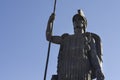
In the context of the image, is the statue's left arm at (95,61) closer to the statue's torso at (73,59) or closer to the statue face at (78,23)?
the statue's torso at (73,59)

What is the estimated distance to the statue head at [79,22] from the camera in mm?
13977

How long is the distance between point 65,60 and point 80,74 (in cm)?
69

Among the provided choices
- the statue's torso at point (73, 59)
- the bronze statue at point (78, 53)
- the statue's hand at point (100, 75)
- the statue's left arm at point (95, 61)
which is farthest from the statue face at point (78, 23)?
the statue's hand at point (100, 75)

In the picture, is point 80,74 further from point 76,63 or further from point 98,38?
point 98,38

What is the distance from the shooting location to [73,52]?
13.5 m

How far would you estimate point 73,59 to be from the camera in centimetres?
1337

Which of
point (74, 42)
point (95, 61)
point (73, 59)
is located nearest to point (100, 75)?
point (95, 61)

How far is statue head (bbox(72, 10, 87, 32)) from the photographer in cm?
1398

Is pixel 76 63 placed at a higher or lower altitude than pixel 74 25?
lower

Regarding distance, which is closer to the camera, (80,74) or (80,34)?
(80,74)

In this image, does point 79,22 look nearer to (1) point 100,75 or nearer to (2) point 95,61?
(2) point 95,61

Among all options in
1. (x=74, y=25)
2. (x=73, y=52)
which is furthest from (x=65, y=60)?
(x=74, y=25)

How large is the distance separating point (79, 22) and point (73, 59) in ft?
4.15

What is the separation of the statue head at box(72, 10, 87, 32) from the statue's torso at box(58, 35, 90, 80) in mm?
289
